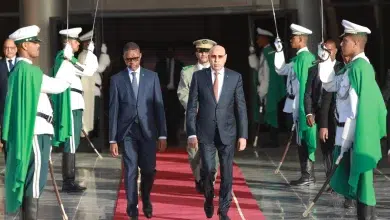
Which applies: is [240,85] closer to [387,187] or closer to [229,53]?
[387,187]

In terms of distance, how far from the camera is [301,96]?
433 inches

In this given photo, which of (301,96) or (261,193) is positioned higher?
(301,96)

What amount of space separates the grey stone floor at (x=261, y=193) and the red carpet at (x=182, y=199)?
0.11 metres

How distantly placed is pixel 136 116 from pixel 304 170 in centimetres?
320

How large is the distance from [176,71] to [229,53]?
2.86 meters

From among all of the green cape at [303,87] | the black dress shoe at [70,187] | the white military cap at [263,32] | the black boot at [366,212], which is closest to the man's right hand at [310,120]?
the green cape at [303,87]

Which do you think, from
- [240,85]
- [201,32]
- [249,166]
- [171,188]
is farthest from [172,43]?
[240,85]

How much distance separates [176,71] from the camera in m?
17.6

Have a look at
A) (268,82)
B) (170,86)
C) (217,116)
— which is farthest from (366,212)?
(170,86)

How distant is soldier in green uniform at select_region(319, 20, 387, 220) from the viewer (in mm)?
7824

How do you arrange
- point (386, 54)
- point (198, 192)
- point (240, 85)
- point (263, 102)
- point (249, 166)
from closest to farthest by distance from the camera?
point (240, 85) → point (198, 192) → point (249, 166) → point (263, 102) → point (386, 54)

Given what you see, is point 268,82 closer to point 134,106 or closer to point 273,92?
point 273,92

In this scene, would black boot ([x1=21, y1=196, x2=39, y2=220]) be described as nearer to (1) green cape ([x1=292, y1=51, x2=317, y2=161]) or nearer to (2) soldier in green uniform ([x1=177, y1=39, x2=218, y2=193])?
(2) soldier in green uniform ([x1=177, y1=39, x2=218, y2=193])

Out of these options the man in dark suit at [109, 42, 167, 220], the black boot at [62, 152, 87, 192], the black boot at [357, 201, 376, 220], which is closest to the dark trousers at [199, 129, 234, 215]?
the man in dark suit at [109, 42, 167, 220]
